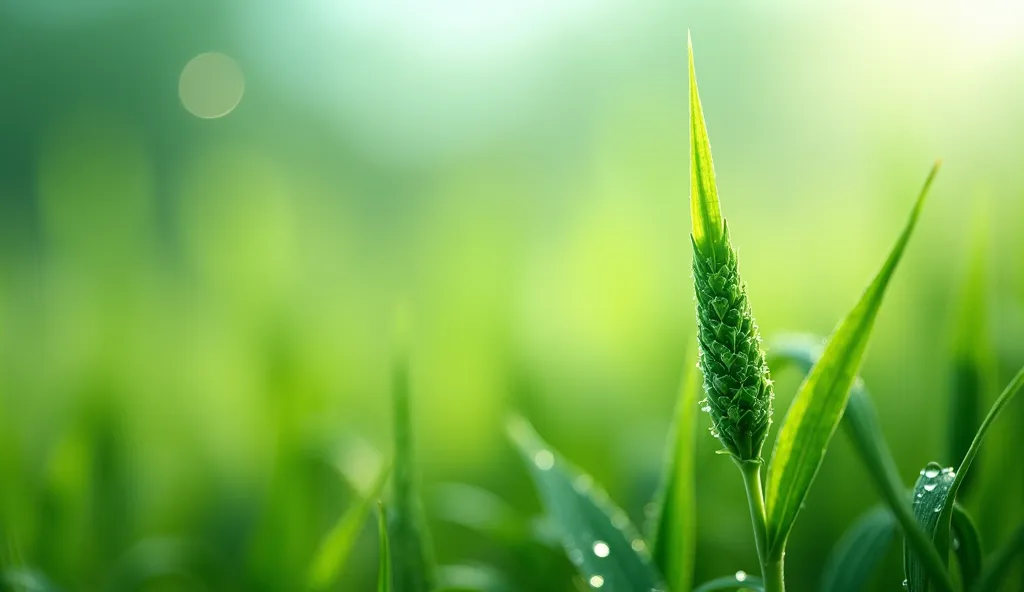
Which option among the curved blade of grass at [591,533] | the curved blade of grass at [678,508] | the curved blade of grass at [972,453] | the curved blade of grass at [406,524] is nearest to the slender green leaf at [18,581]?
the curved blade of grass at [406,524]

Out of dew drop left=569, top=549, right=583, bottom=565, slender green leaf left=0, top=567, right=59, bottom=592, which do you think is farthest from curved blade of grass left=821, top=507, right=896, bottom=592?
slender green leaf left=0, top=567, right=59, bottom=592

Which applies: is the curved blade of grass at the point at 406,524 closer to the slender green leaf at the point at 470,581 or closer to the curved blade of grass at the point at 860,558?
the slender green leaf at the point at 470,581

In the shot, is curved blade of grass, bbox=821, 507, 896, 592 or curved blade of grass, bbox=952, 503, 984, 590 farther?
curved blade of grass, bbox=821, 507, 896, 592

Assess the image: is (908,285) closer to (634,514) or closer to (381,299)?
(634,514)

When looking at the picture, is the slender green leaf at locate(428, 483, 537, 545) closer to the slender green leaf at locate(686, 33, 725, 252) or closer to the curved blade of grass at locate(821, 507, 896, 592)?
the curved blade of grass at locate(821, 507, 896, 592)

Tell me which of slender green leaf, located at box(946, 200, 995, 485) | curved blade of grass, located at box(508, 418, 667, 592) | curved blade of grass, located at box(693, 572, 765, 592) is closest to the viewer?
curved blade of grass, located at box(693, 572, 765, 592)

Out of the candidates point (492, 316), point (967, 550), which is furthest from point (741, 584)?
point (492, 316)
